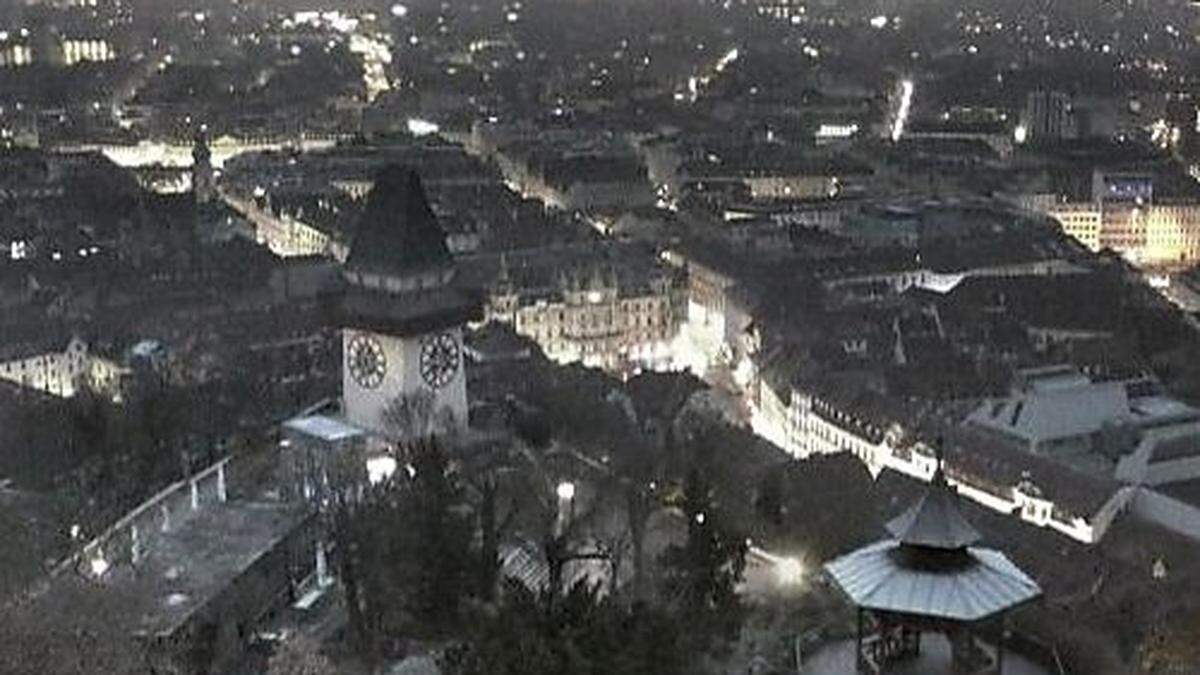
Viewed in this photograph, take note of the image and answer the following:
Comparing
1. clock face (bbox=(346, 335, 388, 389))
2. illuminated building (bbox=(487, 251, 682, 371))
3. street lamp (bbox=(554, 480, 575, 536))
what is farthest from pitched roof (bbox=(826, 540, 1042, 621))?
illuminated building (bbox=(487, 251, 682, 371))

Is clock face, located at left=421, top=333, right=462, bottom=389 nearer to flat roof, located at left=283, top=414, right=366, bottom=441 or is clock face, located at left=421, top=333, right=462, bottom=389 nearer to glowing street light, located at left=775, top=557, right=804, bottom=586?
flat roof, located at left=283, top=414, right=366, bottom=441

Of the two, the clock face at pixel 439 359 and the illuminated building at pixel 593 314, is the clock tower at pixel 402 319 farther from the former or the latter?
the illuminated building at pixel 593 314

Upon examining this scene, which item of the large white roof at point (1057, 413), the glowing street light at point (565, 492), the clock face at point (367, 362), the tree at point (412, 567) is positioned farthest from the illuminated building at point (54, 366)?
the tree at point (412, 567)

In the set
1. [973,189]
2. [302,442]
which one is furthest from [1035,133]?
[302,442]

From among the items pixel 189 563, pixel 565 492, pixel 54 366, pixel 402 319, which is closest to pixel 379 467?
pixel 402 319

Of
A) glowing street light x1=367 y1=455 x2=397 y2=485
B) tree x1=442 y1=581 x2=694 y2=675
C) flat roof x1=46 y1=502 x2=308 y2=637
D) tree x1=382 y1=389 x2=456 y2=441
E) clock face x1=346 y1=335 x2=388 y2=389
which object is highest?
tree x1=442 y1=581 x2=694 y2=675

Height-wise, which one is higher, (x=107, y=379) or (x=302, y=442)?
(x=302, y=442)

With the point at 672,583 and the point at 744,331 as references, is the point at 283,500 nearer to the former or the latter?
the point at 672,583
